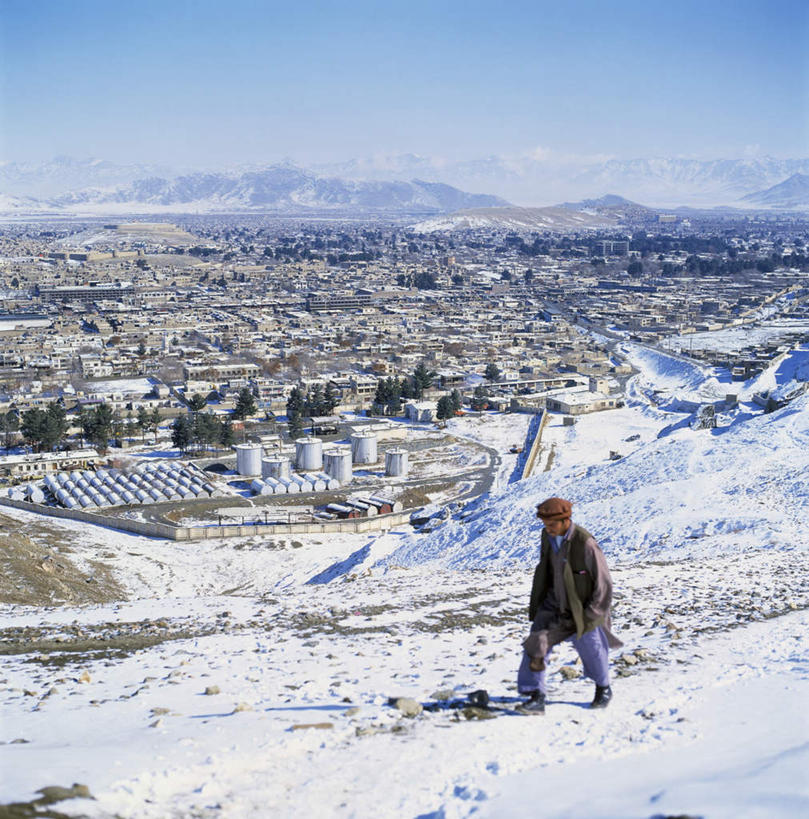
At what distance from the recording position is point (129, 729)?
10.2 feet

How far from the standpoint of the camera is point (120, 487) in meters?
15.7

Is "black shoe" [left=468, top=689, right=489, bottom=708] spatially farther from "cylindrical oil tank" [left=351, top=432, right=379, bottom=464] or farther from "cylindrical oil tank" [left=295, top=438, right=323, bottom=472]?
"cylindrical oil tank" [left=351, top=432, right=379, bottom=464]

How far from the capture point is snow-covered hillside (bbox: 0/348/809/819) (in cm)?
241

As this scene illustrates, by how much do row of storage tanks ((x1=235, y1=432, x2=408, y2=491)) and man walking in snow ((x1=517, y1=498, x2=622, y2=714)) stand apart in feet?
45.0

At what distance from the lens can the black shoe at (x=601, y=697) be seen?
3020 mm

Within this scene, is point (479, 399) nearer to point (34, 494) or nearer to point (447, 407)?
point (447, 407)

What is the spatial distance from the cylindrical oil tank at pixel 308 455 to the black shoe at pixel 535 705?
14935 mm

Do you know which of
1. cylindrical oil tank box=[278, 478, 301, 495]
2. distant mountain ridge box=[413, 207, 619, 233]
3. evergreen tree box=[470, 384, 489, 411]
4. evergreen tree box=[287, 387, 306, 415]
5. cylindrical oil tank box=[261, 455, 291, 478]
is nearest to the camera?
cylindrical oil tank box=[278, 478, 301, 495]

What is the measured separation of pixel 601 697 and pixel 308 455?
14966 millimetres

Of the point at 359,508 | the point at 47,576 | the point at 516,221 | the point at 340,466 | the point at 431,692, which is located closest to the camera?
the point at 431,692

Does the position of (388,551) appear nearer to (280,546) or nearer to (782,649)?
(280,546)

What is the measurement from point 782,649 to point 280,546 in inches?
367

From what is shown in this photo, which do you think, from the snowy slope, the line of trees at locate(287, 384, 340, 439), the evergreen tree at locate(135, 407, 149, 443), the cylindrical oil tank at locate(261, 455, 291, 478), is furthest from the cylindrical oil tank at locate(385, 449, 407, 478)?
the evergreen tree at locate(135, 407, 149, 443)

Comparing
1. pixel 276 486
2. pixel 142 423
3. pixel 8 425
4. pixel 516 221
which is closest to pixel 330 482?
pixel 276 486
